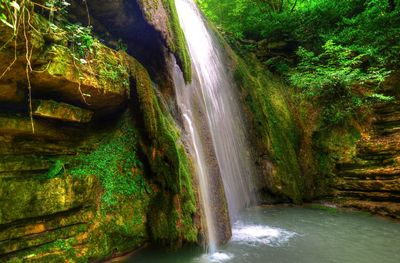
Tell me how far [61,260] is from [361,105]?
27.9ft

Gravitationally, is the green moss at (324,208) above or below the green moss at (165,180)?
below

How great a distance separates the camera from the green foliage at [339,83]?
27.5 feet

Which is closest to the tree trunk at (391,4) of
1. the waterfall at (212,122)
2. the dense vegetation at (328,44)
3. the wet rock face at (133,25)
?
the dense vegetation at (328,44)

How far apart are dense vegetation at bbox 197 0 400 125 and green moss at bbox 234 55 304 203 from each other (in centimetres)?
86

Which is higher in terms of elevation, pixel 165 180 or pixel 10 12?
pixel 10 12

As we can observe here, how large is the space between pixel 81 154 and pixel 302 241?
4169mm

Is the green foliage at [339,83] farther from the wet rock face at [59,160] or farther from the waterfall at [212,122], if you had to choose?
the wet rock face at [59,160]

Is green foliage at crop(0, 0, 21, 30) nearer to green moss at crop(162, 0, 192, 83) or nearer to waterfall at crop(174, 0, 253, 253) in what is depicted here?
green moss at crop(162, 0, 192, 83)

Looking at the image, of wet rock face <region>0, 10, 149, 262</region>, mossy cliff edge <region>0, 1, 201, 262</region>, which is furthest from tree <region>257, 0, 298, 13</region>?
wet rock face <region>0, 10, 149, 262</region>

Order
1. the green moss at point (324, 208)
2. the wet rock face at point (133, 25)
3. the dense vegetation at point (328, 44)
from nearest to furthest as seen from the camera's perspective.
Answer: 1. the wet rock face at point (133, 25)
2. the green moss at point (324, 208)
3. the dense vegetation at point (328, 44)

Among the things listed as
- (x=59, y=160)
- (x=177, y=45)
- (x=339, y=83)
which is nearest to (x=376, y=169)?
(x=339, y=83)

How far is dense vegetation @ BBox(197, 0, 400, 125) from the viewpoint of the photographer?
8.54 metres

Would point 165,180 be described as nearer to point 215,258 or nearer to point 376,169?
point 215,258

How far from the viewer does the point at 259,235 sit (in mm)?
5473
